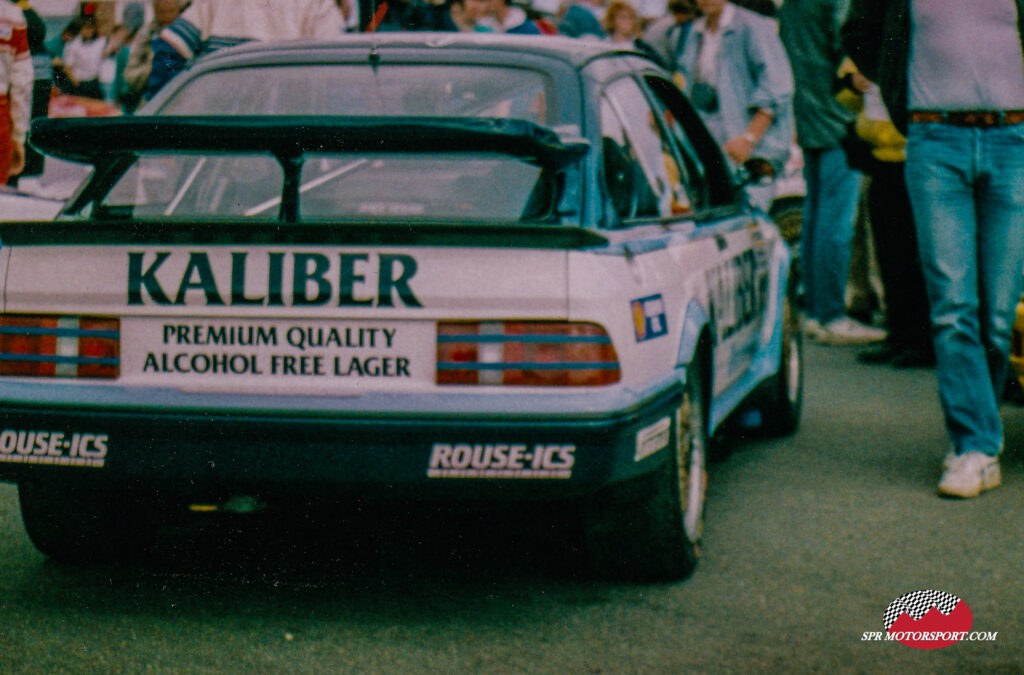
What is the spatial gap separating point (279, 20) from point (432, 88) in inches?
123

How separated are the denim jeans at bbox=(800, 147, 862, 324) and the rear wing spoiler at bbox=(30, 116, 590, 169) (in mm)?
6009

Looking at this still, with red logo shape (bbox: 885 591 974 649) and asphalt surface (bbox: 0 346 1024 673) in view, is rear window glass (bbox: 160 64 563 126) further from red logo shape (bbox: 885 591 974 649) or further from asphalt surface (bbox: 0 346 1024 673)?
red logo shape (bbox: 885 591 974 649)

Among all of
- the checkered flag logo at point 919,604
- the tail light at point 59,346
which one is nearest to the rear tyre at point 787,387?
the checkered flag logo at point 919,604

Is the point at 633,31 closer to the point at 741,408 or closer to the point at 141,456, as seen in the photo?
the point at 741,408

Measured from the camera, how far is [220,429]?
3572 mm

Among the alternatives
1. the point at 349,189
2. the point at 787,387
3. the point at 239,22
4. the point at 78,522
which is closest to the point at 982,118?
the point at 787,387

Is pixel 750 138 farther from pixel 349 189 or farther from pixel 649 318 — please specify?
pixel 649 318

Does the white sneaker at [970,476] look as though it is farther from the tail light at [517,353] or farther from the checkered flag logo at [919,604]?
the tail light at [517,353]

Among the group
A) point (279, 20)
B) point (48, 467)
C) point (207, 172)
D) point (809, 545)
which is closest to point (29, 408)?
point (48, 467)

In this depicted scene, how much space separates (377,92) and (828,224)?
5683mm

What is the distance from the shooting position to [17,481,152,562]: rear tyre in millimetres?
4195

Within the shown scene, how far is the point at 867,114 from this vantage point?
8406mm

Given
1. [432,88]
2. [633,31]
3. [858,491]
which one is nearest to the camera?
[432,88]

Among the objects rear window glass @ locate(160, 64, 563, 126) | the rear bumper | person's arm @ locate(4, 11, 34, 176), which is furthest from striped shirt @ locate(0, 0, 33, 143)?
the rear bumper
